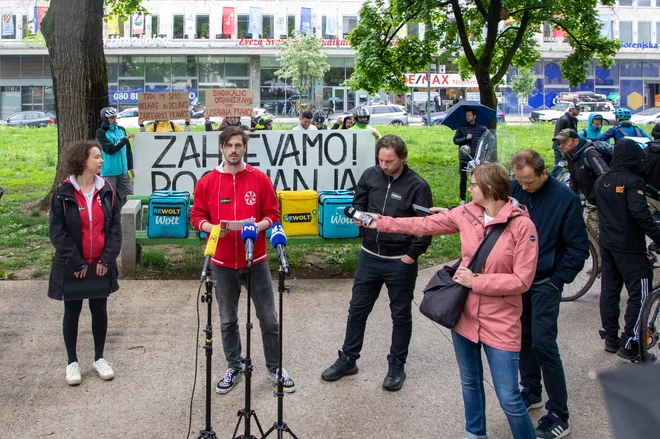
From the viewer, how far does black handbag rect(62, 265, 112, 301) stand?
5.70 metres

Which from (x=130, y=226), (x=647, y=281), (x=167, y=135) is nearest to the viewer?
(x=647, y=281)

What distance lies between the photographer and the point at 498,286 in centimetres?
429

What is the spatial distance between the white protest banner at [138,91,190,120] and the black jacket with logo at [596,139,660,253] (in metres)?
6.20

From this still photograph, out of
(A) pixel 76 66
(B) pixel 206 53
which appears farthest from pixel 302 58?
(A) pixel 76 66

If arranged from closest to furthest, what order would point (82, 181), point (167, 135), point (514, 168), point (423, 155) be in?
point (514, 168)
point (82, 181)
point (167, 135)
point (423, 155)

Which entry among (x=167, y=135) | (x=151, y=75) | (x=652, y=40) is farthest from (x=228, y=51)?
(x=167, y=135)

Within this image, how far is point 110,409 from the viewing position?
17.5ft

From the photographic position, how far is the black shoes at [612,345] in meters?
6.59

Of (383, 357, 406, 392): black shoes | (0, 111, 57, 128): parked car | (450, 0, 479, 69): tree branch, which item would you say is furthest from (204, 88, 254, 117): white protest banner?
(0, 111, 57, 128): parked car

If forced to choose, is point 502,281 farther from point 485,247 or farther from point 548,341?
point 548,341

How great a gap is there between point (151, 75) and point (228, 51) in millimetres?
5731

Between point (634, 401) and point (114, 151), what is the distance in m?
9.70

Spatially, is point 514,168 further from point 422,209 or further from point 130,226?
point 130,226

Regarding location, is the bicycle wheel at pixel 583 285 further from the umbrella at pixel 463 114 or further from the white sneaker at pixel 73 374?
the umbrella at pixel 463 114
